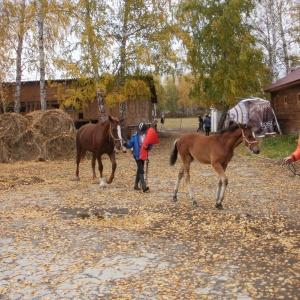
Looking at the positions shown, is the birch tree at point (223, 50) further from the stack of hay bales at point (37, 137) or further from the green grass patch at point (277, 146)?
the stack of hay bales at point (37, 137)

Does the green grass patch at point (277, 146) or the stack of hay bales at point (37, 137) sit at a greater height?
the stack of hay bales at point (37, 137)

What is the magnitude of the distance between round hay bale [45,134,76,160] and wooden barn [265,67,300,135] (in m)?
12.3

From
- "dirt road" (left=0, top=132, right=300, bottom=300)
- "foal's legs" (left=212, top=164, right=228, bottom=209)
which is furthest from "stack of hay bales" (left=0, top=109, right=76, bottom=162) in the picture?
"foal's legs" (left=212, top=164, right=228, bottom=209)

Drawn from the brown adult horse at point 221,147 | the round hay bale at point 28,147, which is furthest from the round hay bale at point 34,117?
the brown adult horse at point 221,147

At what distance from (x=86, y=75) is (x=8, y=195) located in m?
11.1

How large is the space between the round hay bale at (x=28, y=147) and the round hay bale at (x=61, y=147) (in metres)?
0.33

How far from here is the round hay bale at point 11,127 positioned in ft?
57.4

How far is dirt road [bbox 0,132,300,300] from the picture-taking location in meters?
4.26

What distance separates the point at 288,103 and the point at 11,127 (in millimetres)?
16802

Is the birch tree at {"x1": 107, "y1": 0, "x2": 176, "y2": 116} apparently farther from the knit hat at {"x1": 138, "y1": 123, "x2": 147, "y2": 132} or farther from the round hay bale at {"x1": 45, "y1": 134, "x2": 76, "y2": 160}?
the knit hat at {"x1": 138, "y1": 123, "x2": 147, "y2": 132}

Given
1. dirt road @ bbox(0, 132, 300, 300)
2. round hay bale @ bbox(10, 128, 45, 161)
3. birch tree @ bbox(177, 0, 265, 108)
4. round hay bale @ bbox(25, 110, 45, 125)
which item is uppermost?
birch tree @ bbox(177, 0, 265, 108)

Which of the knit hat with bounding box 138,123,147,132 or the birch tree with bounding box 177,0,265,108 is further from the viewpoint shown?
the birch tree with bounding box 177,0,265,108

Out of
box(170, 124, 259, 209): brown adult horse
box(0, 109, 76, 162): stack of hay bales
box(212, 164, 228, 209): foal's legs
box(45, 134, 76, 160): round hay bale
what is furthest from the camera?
box(45, 134, 76, 160): round hay bale

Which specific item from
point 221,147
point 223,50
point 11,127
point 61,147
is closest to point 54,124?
point 61,147
